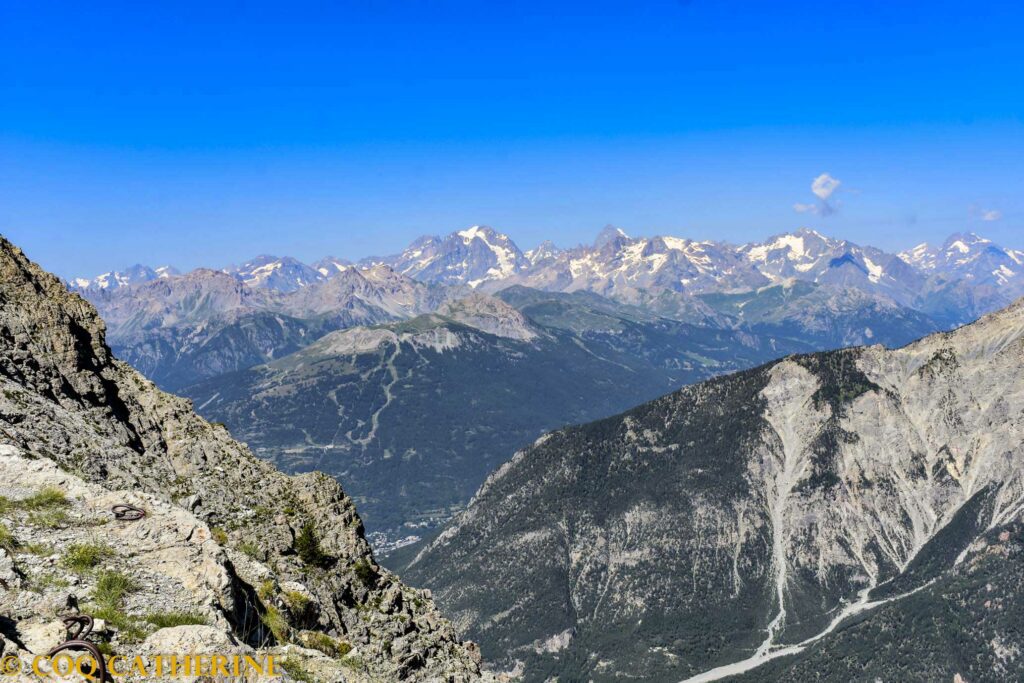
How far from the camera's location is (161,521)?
1463 inches

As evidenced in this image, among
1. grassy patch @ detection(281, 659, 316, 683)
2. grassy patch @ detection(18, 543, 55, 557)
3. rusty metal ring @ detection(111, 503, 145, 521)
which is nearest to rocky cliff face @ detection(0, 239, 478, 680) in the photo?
grassy patch @ detection(18, 543, 55, 557)

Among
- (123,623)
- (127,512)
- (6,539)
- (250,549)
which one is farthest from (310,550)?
(123,623)

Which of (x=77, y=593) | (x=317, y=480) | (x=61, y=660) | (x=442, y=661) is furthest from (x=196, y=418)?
(x=61, y=660)

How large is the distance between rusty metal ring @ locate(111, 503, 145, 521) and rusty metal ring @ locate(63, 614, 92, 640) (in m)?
9.79

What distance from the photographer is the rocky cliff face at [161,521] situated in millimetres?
33594

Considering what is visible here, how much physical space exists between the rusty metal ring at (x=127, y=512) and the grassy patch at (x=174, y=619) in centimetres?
675

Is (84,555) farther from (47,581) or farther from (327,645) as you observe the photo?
(327,645)

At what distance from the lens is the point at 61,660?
25172mm

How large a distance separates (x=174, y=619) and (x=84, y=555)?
5533 mm

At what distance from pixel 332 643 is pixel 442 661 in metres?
17.1

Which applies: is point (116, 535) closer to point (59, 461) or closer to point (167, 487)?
point (59, 461)

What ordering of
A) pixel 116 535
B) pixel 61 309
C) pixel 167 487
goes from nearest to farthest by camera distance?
pixel 116 535
pixel 167 487
pixel 61 309

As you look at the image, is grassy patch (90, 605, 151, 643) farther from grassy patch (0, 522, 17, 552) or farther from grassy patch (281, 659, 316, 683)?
grassy patch (281, 659, 316, 683)

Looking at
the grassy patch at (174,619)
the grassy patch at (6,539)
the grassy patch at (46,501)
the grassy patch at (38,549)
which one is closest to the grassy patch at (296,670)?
the grassy patch at (174,619)
